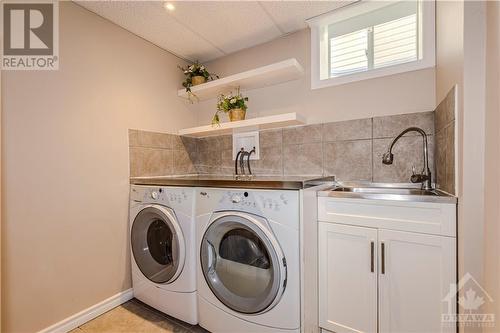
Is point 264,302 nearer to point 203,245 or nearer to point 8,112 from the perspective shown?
point 203,245

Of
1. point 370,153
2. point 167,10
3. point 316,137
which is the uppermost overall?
point 167,10

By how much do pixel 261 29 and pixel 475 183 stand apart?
1903 mm

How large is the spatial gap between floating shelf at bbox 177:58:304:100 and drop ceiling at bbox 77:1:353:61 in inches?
14.9

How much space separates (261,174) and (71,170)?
5.03ft

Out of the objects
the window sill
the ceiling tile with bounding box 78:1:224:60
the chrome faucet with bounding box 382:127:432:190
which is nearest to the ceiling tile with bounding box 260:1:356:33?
the window sill

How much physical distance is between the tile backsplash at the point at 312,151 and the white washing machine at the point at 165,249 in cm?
47

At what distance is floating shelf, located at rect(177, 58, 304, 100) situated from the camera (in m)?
1.94

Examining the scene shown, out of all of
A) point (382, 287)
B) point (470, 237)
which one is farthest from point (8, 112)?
point (470, 237)

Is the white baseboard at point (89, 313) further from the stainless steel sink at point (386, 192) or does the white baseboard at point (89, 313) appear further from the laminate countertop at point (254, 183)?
the stainless steel sink at point (386, 192)

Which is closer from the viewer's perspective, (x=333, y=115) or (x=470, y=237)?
(x=470, y=237)

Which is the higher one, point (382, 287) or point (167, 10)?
point (167, 10)

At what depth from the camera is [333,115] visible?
198 centimetres

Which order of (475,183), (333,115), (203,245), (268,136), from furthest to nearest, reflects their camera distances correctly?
(268,136) < (333,115) < (203,245) < (475,183)

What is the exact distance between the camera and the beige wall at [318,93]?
66.6 inches
